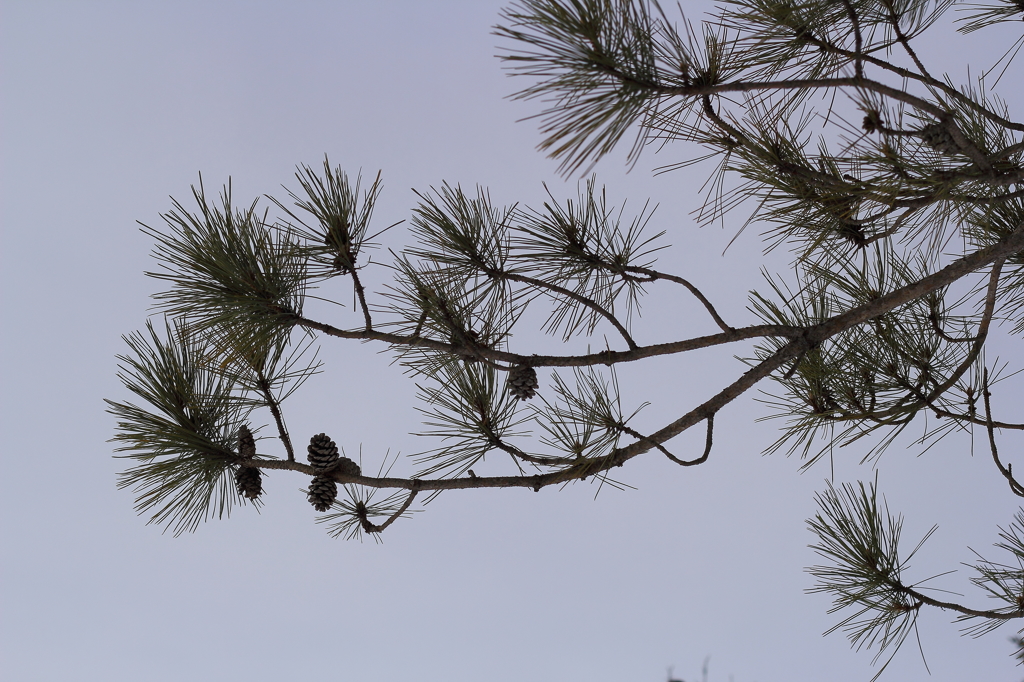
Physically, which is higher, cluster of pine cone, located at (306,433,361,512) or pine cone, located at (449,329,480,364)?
pine cone, located at (449,329,480,364)

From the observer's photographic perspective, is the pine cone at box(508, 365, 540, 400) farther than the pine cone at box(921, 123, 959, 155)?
Yes

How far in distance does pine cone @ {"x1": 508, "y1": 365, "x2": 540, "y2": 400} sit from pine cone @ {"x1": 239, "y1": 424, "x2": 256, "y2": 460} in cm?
35

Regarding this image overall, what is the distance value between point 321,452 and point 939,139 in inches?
31.8

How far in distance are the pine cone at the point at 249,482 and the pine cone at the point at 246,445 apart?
27mm

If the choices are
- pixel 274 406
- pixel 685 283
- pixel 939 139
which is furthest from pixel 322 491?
pixel 939 139

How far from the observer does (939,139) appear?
794 millimetres

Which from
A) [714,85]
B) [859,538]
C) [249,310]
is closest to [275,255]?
[249,310]

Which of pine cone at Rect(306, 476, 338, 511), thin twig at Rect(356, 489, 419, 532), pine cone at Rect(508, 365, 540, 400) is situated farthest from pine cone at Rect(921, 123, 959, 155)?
pine cone at Rect(306, 476, 338, 511)

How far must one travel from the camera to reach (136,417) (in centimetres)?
91

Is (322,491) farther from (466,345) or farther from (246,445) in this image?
(466,345)

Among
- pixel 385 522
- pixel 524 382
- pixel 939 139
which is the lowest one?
pixel 385 522

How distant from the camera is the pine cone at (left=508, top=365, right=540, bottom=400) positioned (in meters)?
0.91

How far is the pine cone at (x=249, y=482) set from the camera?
96 cm

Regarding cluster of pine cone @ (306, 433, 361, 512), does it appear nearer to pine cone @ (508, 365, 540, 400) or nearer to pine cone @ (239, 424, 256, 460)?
pine cone @ (239, 424, 256, 460)
